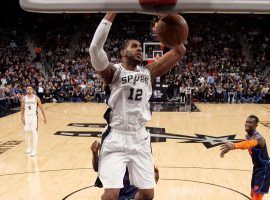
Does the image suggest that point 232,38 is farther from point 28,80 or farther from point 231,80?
point 28,80

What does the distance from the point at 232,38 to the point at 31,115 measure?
1822cm

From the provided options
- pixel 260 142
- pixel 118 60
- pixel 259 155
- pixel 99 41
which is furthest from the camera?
pixel 118 60

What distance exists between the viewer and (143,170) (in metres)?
3.65

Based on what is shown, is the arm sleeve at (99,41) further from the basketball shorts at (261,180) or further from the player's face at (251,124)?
the basketball shorts at (261,180)

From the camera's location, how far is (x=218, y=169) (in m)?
7.56

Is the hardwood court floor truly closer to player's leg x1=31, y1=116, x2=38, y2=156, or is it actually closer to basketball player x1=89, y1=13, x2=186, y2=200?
player's leg x1=31, y1=116, x2=38, y2=156

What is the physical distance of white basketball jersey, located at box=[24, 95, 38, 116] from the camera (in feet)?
28.8

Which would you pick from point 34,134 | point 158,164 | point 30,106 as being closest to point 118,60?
point 30,106

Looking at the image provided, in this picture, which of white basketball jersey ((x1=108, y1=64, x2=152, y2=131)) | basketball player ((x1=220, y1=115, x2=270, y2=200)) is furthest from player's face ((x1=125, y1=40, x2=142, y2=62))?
basketball player ((x1=220, y1=115, x2=270, y2=200))

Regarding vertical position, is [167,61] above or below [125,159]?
above

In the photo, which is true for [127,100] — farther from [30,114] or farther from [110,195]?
[30,114]

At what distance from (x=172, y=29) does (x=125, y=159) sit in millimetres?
1149

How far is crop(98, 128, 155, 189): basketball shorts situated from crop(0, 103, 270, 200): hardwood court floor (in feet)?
7.80

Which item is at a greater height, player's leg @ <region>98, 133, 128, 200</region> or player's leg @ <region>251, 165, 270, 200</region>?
player's leg @ <region>98, 133, 128, 200</region>
